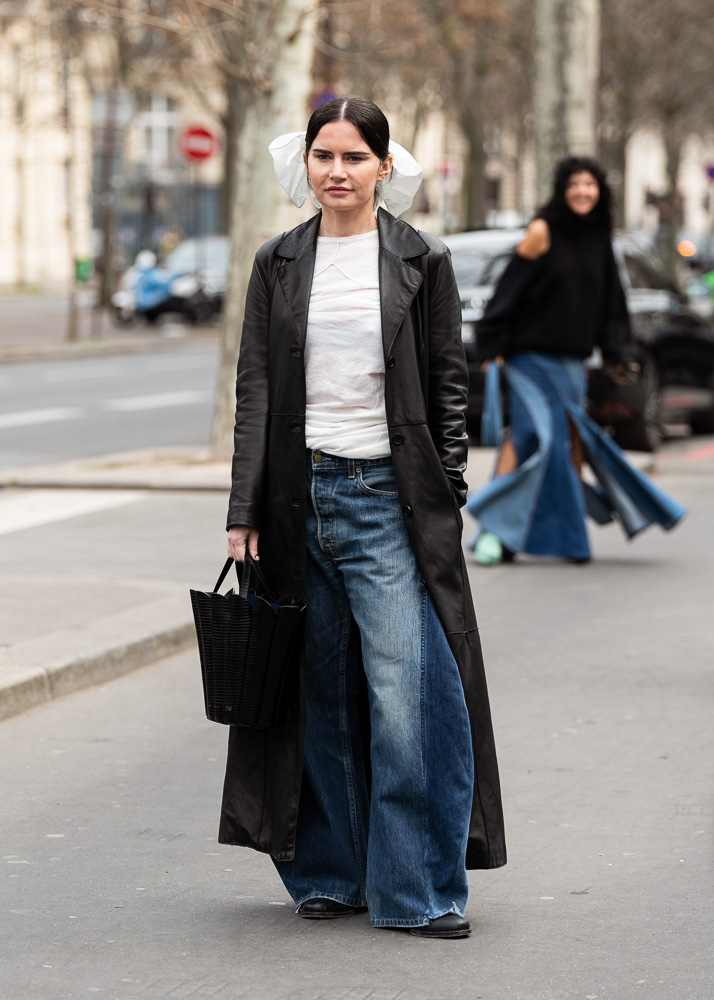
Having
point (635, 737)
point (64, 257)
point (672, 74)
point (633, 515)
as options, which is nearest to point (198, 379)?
point (633, 515)

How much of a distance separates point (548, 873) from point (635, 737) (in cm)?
147

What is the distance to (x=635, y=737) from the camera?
19.5 feet

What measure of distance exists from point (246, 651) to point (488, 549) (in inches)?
210

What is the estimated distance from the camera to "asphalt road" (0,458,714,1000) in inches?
150

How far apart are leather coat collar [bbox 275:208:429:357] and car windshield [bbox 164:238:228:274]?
31377 mm

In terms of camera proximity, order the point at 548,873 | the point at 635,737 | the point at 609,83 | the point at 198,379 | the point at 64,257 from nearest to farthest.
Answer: the point at 548,873
the point at 635,737
the point at 198,379
the point at 609,83
the point at 64,257

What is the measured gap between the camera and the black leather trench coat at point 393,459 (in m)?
3.94

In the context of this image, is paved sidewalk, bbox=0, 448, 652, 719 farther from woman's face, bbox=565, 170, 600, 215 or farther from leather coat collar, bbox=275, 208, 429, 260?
leather coat collar, bbox=275, 208, 429, 260

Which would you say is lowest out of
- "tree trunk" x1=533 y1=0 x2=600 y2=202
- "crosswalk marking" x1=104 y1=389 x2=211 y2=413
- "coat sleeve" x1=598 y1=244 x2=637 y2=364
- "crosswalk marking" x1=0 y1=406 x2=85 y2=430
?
"crosswalk marking" x1=104 y1=389 x2=211 y2=413

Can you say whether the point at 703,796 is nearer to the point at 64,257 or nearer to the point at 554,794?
the point at 554,794

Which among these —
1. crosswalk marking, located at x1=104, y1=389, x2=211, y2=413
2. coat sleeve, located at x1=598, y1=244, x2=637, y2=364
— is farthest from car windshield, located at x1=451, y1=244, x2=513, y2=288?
coat sleeve, located at x1=598, y1=244, x2=637, y2=364

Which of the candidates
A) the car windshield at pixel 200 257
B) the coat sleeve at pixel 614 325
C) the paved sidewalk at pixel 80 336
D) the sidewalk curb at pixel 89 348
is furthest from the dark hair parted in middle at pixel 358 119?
the car windshield at pixel 200 257

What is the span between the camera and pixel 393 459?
393cm

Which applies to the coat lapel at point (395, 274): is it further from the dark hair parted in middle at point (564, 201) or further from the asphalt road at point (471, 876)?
the dark hair parted in middle at point (564, 201)
